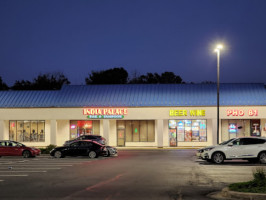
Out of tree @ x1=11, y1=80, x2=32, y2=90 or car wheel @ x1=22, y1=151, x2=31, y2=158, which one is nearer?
car wheel @ x1=22, y1=151, x2=31, y2=158

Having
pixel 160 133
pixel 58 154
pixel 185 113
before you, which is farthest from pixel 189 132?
pixel 58 154

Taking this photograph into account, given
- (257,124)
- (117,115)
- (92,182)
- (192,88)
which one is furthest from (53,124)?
(92,182)

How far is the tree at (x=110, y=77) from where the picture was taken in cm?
9019

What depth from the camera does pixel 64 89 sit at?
4662cm

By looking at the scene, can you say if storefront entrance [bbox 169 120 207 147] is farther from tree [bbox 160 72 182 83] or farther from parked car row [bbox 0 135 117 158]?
tree [bbox 160 72 182 83]

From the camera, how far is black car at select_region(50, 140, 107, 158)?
28938 mm

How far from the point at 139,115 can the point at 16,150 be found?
15.3m

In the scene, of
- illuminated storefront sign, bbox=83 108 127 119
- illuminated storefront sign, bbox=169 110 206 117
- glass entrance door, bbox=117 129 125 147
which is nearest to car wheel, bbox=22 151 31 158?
illuminated storefront sign, bbox=83 108 127 119

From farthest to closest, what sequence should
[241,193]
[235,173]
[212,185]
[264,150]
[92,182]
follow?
[264,150]
[235,173]
[92,182]
[212,185]
[241,193]

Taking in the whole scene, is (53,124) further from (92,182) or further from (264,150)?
(92,182)

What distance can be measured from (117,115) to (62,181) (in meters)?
25.7

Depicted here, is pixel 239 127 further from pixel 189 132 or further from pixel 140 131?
pixel 140 131

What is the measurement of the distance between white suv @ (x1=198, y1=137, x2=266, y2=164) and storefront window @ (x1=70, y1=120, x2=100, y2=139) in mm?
21717

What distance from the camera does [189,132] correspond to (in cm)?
4288
